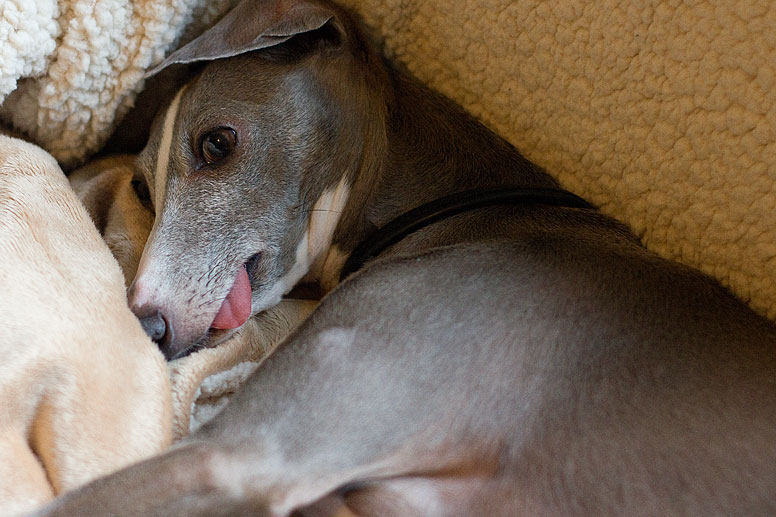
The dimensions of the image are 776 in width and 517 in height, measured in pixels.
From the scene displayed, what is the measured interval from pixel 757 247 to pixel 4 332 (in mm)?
1236

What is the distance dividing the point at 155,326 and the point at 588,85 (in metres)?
0.93

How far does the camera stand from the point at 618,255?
135 cm

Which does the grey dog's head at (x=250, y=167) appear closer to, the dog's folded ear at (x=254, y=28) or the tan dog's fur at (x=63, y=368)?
the dog's folded ear at (x=254, y=28)

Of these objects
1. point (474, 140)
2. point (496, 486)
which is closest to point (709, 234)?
point (474, 140)

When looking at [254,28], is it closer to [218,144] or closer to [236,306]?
[218,144]

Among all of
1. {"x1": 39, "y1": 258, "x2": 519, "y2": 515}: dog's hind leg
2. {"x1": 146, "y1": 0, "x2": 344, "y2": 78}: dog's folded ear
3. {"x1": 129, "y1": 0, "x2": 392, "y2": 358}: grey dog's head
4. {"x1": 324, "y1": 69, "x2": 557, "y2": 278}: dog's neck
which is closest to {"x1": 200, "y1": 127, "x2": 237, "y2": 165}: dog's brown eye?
{"x1": 129, "y1": 0, "x2": 392, "y2": 358}: grey dog's head

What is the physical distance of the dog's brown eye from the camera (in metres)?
1.51

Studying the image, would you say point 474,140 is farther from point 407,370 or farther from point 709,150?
point 407,370

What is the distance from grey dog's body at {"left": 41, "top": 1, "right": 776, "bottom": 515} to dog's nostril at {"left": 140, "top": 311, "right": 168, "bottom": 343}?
0.02m

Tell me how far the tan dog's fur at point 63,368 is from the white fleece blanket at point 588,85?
0.38 meters

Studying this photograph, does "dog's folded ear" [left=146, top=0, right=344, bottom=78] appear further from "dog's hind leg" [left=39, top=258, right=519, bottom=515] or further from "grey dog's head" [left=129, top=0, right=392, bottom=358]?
"dog's hind leg" [left=39, top=258, right=519, bottom=515]

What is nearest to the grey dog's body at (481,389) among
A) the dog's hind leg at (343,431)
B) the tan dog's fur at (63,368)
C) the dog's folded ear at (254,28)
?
the dog's hind leg at (343,431)

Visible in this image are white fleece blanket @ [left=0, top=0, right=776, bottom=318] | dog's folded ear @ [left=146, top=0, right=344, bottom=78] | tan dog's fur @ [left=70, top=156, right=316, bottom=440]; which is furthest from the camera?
dog's folded ear @ [left=146, top=0, right=344, bottom=78]

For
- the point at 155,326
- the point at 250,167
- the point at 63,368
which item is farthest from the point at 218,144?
the point at 63,368
